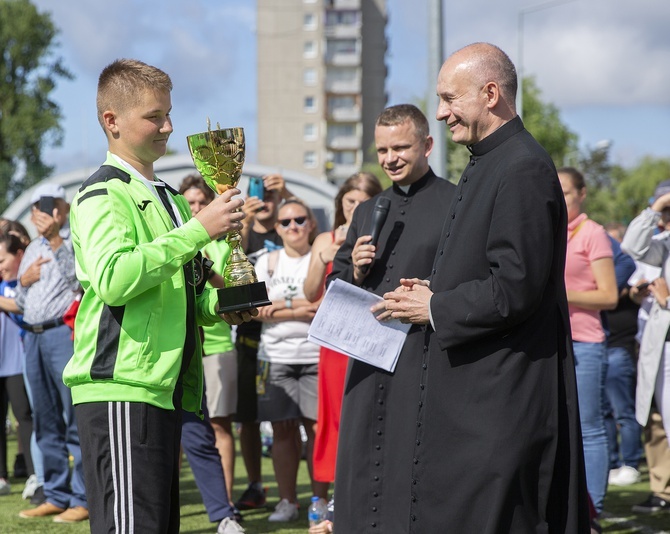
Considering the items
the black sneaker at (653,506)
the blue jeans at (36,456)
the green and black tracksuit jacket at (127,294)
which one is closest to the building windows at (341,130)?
the blue jeans at (36,456)

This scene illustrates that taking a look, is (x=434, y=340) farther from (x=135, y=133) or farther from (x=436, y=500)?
(x=135, y=133)

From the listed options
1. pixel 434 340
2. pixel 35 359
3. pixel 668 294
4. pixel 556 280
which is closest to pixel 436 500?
pixel 434 340

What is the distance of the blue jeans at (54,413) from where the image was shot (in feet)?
25.5

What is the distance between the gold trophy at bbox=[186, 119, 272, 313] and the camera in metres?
4.00

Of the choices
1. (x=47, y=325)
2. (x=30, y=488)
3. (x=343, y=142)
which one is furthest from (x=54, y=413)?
(x=343, y=142)

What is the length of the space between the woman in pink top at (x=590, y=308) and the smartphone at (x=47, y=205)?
387 cm

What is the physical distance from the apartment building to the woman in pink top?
82608 mm

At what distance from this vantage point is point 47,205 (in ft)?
25.9

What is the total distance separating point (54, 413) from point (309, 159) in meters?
87.0

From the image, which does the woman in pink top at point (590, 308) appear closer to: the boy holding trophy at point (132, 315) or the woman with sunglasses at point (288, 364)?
the woman with sunglasses at point (288, 364)

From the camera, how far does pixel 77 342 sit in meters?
3.91

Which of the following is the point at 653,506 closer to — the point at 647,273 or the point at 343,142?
the point at 647,273

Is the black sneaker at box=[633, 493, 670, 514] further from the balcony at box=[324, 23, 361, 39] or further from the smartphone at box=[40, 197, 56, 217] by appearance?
the balcony at box=[324, 23, 361, 39]

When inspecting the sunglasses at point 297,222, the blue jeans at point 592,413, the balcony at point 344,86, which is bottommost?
the blue jeans at point 592,413
